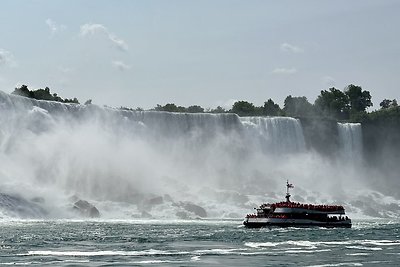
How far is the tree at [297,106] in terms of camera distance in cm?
17430

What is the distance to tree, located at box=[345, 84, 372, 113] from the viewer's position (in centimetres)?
19075

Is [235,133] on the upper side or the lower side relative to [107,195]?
upper

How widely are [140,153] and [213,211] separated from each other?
14.8 m

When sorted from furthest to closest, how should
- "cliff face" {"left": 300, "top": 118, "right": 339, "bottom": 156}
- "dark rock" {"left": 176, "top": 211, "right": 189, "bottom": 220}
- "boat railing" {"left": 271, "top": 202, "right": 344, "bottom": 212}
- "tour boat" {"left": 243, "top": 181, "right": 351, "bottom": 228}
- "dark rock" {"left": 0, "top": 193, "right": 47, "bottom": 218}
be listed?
"cliff face" {"left": 300, "top": 118, "right": 339, "bottom": 156}
"dark rock" {"left": 176, "top": 211, "right": 189, "bottom": 220}
"dark rock" {"left": 0, "top": 193, "right": 47, "bottom": 218}
"boat railing" {"left": 271, "top": 202, "right": 344, "bottom": 212}
"tour boat" {"left": 243, "top": 181, "right": 351, "bottom": 228}

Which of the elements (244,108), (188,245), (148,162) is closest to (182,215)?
(148,162)

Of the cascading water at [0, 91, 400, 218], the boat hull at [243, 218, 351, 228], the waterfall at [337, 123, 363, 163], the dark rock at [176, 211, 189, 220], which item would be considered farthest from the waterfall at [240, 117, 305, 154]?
the boat hull at [243, 218, 351, 228]

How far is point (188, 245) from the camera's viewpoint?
62062 mm

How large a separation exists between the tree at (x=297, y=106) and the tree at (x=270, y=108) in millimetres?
1820

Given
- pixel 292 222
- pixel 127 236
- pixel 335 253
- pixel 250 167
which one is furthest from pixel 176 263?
pixel 250 167

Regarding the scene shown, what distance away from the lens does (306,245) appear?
64.7m

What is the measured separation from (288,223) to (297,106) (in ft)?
303

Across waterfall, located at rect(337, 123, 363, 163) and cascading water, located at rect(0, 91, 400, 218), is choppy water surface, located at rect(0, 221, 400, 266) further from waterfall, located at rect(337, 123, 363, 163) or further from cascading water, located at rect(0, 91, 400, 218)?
waterfall, located at rect(337, 123, 363, 163)

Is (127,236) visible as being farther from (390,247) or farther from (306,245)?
(390,247)

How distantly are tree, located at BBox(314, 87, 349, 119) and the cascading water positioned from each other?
1573 inches
